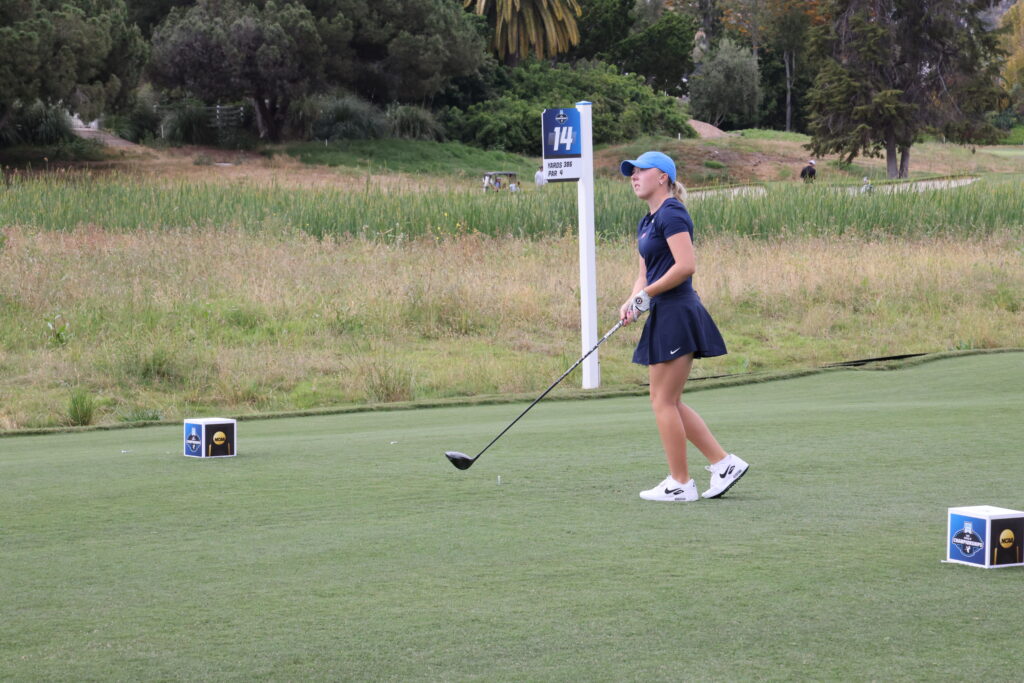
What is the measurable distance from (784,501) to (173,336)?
35.2ft

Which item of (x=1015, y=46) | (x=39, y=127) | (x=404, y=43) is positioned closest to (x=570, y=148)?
(x=39, y=127)

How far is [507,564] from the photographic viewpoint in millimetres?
4738

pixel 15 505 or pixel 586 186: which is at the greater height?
pixel 586 186

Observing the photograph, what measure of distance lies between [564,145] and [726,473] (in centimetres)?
657

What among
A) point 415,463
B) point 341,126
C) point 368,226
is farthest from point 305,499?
point 341,126

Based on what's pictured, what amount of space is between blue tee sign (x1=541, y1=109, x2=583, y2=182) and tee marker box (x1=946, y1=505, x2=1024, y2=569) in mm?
8082

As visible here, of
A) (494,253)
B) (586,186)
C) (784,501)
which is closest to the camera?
(784,501)

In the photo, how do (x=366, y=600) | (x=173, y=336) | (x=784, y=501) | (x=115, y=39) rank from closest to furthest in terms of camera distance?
(x=366, y=600), (x=784, y=501), (x=173, y=336), (x=115, y=39)

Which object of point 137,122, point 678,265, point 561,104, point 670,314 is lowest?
point 670,314

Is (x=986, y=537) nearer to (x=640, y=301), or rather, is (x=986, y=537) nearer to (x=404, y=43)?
(x=640, y=301)

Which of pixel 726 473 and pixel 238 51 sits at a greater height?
pixel 238 51

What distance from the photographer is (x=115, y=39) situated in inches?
1724

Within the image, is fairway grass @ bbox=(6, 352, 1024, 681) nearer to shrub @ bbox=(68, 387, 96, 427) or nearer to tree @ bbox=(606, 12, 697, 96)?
shrub @ bbox=(68, 387, 96, 427)

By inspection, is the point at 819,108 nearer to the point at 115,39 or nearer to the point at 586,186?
the point at 115,39
